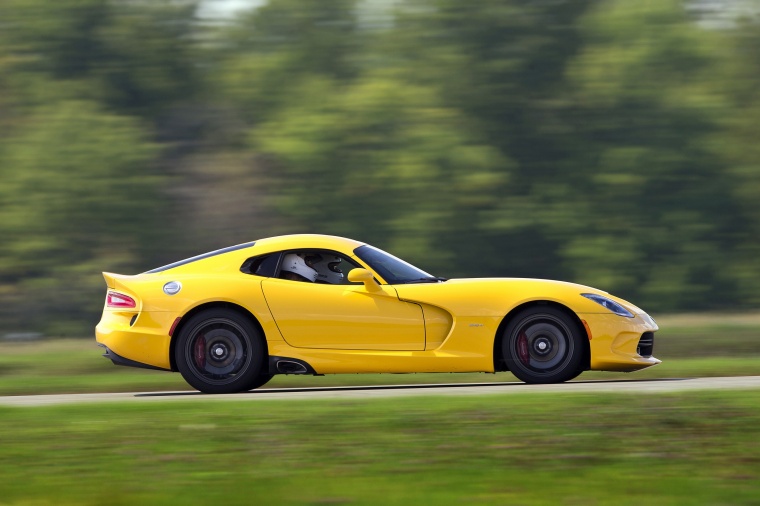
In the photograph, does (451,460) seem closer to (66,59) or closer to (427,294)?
(427,294)

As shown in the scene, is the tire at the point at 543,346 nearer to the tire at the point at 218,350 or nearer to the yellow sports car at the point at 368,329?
the yellow sports car at the point at 368,329

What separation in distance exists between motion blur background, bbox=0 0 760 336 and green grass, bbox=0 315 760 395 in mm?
6417

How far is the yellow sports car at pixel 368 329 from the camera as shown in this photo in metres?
10.8

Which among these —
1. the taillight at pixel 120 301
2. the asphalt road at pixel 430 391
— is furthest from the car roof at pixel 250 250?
the asphalt road at pixel 430 391

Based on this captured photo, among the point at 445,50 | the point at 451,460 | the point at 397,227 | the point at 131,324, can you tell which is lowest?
the point at 451,460

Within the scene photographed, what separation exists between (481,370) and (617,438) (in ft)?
9.90

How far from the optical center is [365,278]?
10.8 metres

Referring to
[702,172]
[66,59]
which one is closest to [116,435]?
[702,172]

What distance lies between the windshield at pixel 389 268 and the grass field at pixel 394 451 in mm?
2109

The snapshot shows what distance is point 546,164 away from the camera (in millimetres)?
32719

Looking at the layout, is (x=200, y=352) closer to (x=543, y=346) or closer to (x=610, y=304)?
(x=543, y=346)

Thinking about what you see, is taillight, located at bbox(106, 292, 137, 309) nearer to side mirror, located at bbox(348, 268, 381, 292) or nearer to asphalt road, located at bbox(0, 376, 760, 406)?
asphalt road, located at bbox(0, 376, 760, 406)

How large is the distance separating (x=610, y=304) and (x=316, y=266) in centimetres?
273

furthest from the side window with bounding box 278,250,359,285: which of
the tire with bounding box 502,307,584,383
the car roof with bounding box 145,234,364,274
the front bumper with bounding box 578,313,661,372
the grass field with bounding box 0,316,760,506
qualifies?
the front bumper with bounding box 578,313,661,372
